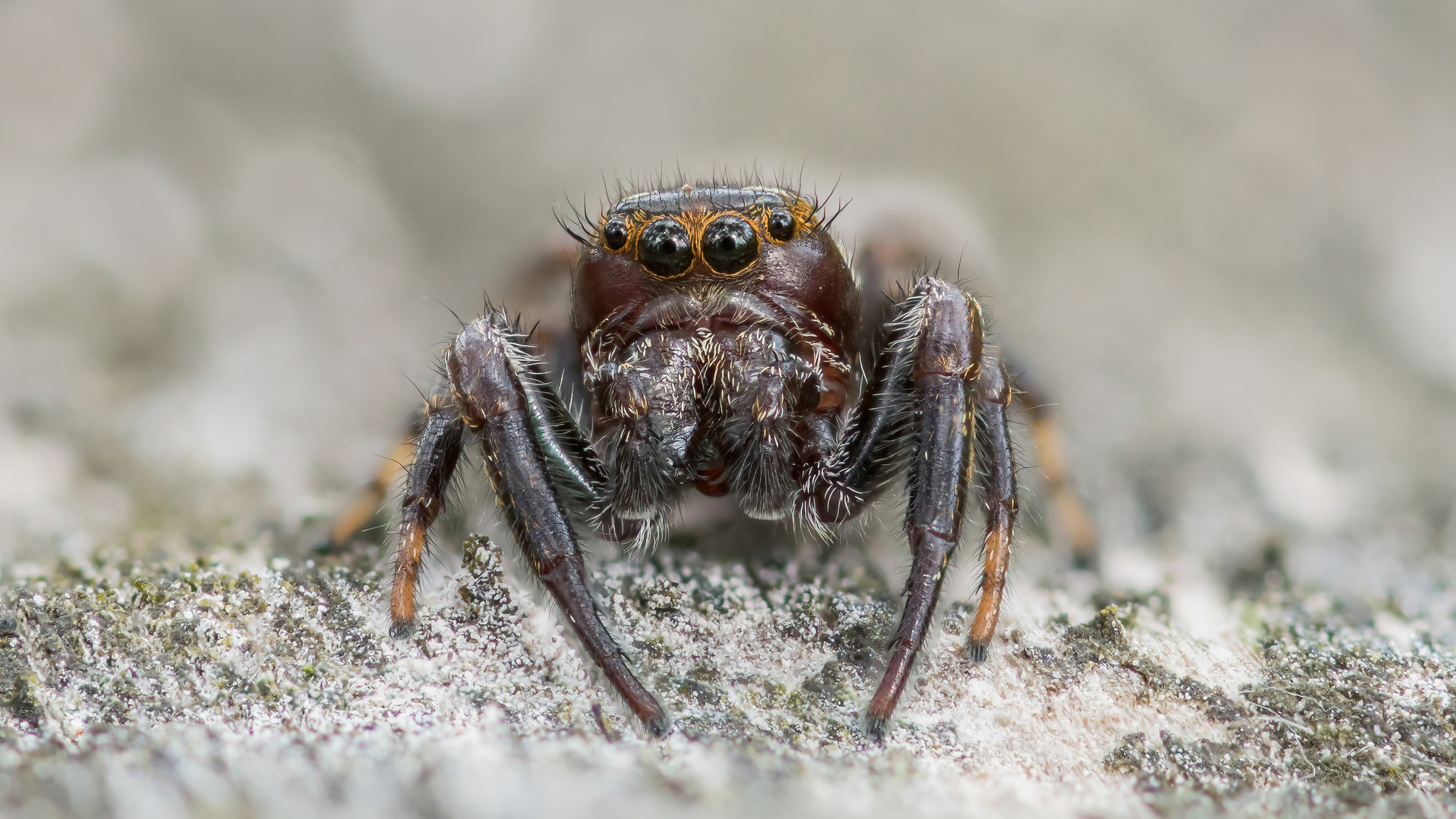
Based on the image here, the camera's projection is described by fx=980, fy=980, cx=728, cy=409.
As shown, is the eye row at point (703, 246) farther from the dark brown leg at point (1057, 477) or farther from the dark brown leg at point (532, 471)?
the dark brown leg at point (1057, 477)

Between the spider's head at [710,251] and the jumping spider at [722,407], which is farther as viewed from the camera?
the spider's head at [710,251]

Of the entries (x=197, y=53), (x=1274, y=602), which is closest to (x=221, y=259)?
(x=197, y=53)

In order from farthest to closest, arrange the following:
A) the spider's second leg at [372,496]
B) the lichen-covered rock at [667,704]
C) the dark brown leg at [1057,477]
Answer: the dark brown leg at [1057,477] < the spider's second leg at [372,496] < the lichen-covered rock at [667,704]

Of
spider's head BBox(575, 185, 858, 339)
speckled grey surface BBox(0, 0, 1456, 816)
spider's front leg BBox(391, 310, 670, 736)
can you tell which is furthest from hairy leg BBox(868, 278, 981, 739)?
spider's front leg BBox(391, 310, 670, 736)

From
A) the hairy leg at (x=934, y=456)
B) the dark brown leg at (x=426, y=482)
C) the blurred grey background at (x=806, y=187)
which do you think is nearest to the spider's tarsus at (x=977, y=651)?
the hairy leg at (x=934, y=456)

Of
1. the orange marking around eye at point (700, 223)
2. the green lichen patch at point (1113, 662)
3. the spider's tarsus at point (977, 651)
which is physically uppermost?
the orange marking around eye at point (700, 223)

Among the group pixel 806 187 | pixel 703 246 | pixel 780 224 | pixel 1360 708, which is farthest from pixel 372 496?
pixel 1360 708
